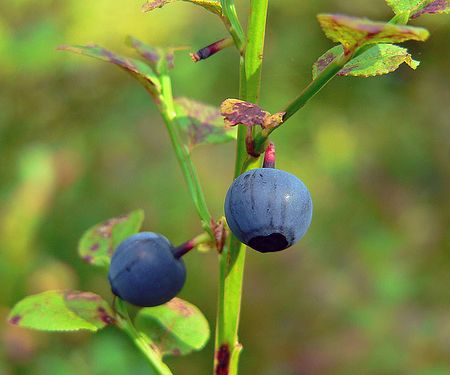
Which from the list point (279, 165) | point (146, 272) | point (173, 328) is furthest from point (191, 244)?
point (279, 165)

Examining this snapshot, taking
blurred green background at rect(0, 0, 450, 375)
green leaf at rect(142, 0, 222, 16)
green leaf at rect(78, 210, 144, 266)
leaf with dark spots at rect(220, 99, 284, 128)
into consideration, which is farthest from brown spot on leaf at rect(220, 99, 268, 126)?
blurred green background at rect(0, 0, 450, 375)

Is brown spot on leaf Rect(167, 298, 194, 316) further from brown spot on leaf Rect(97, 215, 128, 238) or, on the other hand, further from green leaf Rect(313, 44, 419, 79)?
green leaf Rect(313, 44, 419, 79)

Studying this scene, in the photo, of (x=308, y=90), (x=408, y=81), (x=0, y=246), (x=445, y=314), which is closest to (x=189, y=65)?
(x=408, y=81)

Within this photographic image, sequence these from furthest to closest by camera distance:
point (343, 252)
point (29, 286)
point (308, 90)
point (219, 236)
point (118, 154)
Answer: point (118, 154) → point (343, 252) → point (29, 286) → point (219, 236) → point (308, 90)

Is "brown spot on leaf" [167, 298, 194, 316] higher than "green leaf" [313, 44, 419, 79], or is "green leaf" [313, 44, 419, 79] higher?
"green leaf" [313, 44, 419, 79]

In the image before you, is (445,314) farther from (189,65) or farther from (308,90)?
(308,90)

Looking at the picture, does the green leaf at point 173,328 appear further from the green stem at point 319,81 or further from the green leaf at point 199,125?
the green stem at point 319,81

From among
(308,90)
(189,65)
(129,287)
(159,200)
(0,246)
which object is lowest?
(159,200)
